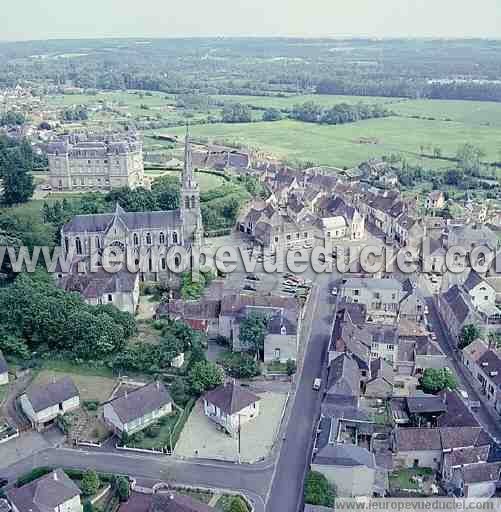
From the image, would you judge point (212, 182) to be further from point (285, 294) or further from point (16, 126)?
point (16, 126)

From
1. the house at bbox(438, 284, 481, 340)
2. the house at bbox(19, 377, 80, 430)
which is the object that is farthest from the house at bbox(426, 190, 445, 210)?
the house at bbox(19, 377, 80, 430)

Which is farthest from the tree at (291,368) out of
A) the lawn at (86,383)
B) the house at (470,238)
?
the house at (470,238)

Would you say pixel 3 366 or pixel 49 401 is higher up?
pixel 3 366

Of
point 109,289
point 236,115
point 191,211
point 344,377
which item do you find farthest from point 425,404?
point 236,115

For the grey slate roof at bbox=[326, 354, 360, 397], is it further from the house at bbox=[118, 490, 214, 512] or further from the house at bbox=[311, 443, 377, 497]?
the house at bbox=[118, 490, 214, 512]

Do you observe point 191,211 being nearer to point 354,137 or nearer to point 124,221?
point 124,221

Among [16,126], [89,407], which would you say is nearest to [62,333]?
[89,407]

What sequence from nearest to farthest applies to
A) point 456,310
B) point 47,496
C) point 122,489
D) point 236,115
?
point 47,496 → point 122,489 → point 456,310 → point 236,115
